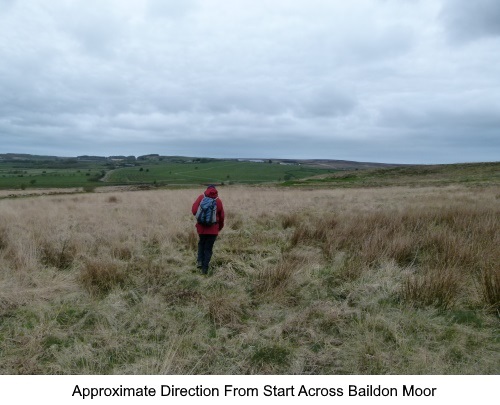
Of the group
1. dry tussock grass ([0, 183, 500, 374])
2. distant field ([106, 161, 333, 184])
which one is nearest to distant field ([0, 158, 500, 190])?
distant field ([106, 161, 333, 184])

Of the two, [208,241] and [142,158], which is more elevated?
[142,158]

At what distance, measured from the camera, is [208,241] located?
605cm

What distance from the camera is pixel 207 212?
5910 mm

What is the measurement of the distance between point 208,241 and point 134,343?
2591 mm

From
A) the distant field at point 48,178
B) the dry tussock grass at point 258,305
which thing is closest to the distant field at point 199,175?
the distant field at point 48,178

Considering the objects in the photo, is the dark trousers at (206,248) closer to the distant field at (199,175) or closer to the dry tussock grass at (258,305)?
the dry tussock grass at (258,305)

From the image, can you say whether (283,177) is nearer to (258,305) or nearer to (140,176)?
(140,176)

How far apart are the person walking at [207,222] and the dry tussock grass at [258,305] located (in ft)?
1.13

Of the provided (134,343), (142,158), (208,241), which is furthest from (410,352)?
(142,158)

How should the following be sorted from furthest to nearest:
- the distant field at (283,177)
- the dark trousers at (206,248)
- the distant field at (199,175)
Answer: the distant field at (199,175)
the distant field at (283,177)
the dark trousers at (206,248)

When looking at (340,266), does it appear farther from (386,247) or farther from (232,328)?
(232,328)

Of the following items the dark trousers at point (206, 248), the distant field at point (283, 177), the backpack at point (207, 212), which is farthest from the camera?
the distant field at point (283, 177)

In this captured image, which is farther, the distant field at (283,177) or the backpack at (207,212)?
the distant field at (283,177)

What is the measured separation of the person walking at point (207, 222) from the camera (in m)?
5.91
